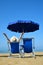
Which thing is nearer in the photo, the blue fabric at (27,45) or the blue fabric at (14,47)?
the blue fabric at (27,45)

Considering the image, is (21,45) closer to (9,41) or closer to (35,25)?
(9,41)

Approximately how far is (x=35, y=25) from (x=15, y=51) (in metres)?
2.17

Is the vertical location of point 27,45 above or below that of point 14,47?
above

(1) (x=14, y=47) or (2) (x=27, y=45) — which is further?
(1) (x=14, y=47)

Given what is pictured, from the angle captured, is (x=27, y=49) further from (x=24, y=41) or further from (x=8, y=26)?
(x=8, y=26)

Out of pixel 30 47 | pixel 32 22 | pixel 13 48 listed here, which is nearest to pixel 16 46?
pixel 13 48

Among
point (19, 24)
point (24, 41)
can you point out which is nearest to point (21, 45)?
point (24, 41)

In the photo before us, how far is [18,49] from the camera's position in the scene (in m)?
10.4

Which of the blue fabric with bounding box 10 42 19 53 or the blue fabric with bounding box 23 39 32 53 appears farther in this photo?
the blue fabric with bounding box 10 42 19 53

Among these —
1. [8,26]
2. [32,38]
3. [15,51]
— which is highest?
[8,26]

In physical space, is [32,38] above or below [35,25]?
below

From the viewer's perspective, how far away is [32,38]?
10156 millimetres

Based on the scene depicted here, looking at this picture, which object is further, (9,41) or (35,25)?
(35,25)

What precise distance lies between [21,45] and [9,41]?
746 millimetres
